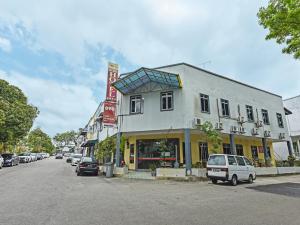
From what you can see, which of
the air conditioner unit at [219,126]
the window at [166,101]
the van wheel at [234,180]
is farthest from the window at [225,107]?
the van wheel at [234,180]

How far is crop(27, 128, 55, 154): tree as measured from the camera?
65.9m

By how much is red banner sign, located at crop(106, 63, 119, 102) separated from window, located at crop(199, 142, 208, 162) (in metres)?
9.26

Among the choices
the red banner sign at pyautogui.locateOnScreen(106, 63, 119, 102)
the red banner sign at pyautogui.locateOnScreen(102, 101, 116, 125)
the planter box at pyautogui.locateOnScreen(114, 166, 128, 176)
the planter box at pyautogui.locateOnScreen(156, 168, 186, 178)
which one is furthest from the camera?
the red banner sign at pyautogui.locateOnScreen(106, 63, 119, 102)

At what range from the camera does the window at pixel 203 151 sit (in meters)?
19.7

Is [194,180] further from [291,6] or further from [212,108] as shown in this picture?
[291,6]

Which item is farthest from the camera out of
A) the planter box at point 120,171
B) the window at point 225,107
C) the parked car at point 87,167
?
the window at point 225,107

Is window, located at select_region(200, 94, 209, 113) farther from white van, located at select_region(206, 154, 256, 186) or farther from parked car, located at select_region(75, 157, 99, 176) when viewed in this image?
parked car, located at select_region(75, 157, 99, 176)

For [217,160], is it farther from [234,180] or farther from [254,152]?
[254,152]

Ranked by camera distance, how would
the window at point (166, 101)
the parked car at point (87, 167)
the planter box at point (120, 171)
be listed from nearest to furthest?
the planter box at point (120, 171) → the window at point (166, 101) → the parked car at point (87, 167)

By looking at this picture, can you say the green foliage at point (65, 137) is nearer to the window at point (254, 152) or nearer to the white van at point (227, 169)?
the window at point (254, 152)

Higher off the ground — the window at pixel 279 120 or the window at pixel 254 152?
the window at pixel 279 120

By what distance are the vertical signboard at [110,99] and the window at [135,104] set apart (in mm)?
1636

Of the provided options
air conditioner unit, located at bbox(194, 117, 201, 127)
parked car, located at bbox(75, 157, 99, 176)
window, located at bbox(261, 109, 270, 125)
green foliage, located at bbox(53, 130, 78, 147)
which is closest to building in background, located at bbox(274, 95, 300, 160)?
window, located at bbox(261, 109, 270, 125)

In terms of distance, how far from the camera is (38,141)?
225 feet
